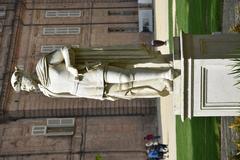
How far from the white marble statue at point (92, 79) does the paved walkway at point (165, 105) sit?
8.78 m

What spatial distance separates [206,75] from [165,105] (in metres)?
13.1

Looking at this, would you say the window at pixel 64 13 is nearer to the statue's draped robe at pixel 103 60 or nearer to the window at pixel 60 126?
the window at pixel 60 126

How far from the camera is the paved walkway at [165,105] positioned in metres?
20.7

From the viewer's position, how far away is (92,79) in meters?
10.9

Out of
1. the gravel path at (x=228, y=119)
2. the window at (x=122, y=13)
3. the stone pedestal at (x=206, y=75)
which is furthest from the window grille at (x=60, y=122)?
the stone pedestal at (x=206, y=75)

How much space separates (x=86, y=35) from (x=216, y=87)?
772 inches

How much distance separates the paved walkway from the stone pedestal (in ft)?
29.2

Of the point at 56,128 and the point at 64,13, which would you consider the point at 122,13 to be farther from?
the point at 56,128

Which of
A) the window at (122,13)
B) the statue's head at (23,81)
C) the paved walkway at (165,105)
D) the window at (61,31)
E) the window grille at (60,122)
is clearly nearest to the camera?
the statue's head at (23,81)

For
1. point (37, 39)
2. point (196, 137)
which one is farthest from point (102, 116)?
point (196, 137)

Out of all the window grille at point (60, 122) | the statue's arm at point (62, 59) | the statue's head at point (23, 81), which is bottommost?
the window grille at point (60, 122)

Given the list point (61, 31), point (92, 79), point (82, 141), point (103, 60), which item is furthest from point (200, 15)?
point (61, 31)

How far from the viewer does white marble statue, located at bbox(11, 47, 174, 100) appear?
1074 cm

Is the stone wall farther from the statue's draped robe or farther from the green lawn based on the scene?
the statue's draped robe
